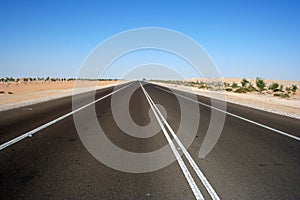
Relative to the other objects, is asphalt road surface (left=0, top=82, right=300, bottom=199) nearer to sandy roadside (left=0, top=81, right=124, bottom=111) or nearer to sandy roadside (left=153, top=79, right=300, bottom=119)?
sandy roadside (left=153, top=79, right=300, bottom=119)

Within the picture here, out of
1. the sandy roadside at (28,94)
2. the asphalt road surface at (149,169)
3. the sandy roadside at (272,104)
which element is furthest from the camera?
the sandy roadside at (28,94)

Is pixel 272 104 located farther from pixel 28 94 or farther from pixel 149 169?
pixel 28 94

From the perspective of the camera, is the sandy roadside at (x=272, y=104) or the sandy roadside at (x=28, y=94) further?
the sandy roadside at (x=28, y=94)

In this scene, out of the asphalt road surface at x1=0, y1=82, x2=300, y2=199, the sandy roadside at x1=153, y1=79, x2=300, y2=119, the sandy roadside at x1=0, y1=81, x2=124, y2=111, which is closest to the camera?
the asphalt road surface at x1=0, y1=82, x2=300, y2=199

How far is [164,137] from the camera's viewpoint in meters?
8.91

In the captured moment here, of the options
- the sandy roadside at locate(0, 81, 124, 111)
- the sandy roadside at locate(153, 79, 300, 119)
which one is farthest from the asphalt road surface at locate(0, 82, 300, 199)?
the sandy roadside at locate(0, 81, 124, 111)

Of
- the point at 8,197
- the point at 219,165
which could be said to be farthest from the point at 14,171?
the point at 219,165

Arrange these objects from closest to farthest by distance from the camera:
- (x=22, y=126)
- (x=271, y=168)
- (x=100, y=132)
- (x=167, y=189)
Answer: (x=167, y=189)
(x=271, y=168)
(x=100, y=132)
(x=22, y=126)

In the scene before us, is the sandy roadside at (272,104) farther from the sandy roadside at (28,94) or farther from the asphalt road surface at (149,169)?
the sandy roadside at (28,94)

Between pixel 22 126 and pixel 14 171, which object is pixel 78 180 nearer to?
pixel 14 171

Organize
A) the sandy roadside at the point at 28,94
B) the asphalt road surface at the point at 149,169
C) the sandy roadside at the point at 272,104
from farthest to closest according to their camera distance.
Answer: the sandy roadside at the point at 28,94 → the sandy roadside at the point at 272,104 → the asphalt road surface at the point at 149,169

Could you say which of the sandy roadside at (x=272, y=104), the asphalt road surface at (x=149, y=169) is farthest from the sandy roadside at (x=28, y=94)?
the sandy roadside at (x=272, y=104)

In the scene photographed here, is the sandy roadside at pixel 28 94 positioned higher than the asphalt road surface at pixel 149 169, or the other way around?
the asphalt road surface at pixel 149 169

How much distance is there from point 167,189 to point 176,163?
5.00 ft
